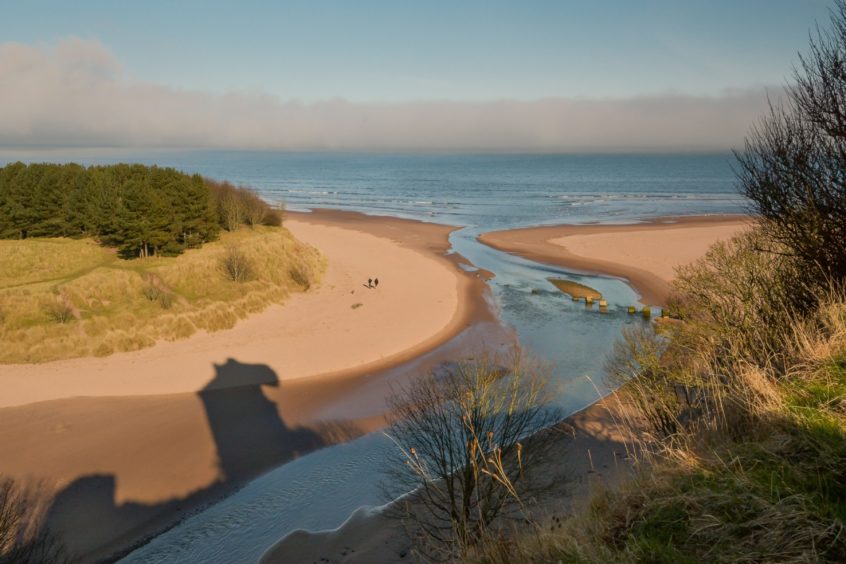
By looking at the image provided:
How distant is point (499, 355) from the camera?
30.3 metres

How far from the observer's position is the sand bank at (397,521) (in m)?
14.8

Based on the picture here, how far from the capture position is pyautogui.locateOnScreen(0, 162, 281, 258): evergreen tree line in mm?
42938

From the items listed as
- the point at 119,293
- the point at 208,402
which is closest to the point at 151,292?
the point at 119,293

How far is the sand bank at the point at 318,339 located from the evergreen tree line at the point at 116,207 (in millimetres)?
11941

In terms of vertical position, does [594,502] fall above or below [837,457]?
below

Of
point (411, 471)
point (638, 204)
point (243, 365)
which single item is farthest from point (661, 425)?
point (638, 204)

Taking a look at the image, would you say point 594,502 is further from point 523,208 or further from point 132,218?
point 523,208

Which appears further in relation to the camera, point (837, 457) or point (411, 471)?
point (411, 471)

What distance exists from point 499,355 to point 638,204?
8559cm

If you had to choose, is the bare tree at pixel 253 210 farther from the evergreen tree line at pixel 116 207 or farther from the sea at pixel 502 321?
the sea at pixel 502 321

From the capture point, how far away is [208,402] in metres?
25.5

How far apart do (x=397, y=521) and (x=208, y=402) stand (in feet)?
43.4

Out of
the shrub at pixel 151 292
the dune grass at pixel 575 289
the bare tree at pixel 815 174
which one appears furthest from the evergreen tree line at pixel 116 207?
the bare tree at pixel 815 174

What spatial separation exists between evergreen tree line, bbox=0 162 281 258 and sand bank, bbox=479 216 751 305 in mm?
33449
